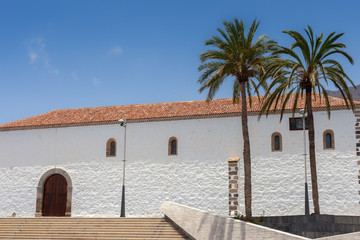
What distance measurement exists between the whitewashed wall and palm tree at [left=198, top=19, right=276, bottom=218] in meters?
3.70

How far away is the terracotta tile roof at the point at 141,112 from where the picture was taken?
27003 millimetres

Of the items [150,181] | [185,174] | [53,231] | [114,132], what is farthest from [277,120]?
[53,231]

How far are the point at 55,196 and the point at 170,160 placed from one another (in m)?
7.72

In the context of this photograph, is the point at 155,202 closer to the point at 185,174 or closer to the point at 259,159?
the point at 185,174

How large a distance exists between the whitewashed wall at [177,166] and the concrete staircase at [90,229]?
6.57 meters

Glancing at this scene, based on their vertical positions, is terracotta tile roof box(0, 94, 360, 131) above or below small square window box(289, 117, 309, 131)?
above

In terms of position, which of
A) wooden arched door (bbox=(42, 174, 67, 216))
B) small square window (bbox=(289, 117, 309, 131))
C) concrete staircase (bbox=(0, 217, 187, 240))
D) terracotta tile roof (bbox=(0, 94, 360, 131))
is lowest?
concrete staircase (bbox=(0, 217, 187, 240))

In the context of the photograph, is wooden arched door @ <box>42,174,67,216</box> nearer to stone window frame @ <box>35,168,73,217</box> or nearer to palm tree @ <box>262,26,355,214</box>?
stone window frame @ <box>35,168,73,217</box>

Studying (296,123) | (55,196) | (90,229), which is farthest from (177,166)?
(90,229)

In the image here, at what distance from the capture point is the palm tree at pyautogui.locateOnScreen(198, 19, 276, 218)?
22.3 metres

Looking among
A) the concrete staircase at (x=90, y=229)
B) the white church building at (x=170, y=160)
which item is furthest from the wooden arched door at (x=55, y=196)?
the concrete staircase at (x=90, y=229)

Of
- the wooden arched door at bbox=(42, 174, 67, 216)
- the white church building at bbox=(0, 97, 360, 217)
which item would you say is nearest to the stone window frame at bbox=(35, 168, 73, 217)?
the white church building at bbox=(0, 97, 360, 217)

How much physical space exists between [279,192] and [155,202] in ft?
22.9

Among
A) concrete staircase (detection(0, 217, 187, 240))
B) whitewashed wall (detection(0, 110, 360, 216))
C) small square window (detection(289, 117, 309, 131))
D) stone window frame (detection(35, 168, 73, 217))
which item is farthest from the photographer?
stone window frame (detection(35, 168, 73, 217))
